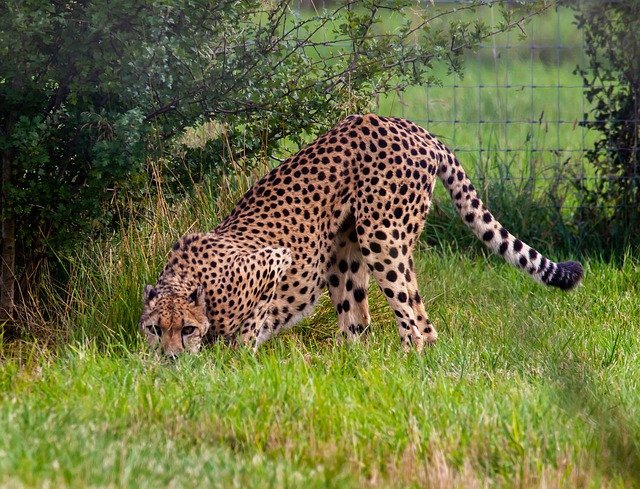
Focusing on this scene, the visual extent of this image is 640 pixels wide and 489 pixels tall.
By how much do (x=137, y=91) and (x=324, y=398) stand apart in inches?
77.4

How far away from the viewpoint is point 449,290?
5738 mm

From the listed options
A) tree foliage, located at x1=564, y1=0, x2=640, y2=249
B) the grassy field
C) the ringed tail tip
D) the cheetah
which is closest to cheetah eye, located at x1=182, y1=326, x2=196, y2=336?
the grassy field

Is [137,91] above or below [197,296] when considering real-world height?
above

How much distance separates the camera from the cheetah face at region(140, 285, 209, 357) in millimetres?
4414

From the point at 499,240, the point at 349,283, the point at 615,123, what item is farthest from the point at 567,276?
the point at 615,123

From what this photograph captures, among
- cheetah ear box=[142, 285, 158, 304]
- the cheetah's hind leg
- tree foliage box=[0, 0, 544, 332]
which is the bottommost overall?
the cheetah's hind leg

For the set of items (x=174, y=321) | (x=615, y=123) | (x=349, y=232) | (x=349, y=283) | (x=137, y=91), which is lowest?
(x=349, y=283)

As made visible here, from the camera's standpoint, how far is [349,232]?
5.13 m

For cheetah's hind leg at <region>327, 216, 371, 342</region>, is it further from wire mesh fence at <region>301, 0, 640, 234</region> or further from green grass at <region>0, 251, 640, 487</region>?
wire mesh fence at <region>301, 0, 640, 234</region>

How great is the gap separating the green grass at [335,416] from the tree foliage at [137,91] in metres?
0.84

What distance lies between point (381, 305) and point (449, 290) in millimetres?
469

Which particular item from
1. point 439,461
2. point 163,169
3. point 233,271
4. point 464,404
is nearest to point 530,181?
point 163,169

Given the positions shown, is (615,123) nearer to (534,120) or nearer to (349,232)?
(534,120)

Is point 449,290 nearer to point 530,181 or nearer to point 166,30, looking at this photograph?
point 530,181
